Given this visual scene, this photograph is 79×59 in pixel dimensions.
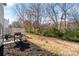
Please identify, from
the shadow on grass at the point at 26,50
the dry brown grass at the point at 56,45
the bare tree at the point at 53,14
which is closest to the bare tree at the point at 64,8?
the bare tree at the point at 53,14

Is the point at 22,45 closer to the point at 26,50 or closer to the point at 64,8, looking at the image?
the point at 26,50

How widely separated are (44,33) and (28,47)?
0.20 meters

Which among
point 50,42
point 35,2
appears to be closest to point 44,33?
point 50,42

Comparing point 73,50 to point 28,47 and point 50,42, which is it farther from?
point 28,47

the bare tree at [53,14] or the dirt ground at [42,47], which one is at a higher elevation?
the bare tree at [53,14]

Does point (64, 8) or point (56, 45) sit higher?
point (64, 8)

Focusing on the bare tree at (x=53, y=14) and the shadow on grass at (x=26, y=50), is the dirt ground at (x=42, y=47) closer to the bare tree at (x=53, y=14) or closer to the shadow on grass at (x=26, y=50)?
the shadow on grass at (x=26, y=50)

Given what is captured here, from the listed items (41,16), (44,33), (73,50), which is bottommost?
(73,50)

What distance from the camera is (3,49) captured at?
2.39 m

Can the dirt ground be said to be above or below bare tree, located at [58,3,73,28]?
below

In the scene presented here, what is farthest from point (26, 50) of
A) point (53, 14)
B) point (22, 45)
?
point (53, 14)

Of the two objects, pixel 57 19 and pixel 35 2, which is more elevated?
pixel 35 2

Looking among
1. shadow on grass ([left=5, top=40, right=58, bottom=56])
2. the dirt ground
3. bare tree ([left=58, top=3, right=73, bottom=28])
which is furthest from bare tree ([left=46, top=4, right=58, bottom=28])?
shadow on grass ([left=5, top=40, right=58, bottom=56])

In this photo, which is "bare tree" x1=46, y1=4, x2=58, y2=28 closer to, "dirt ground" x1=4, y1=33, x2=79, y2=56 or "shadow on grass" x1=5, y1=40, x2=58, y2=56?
"dirt ground" x1=4, y1=33, x2=79, y2=56
